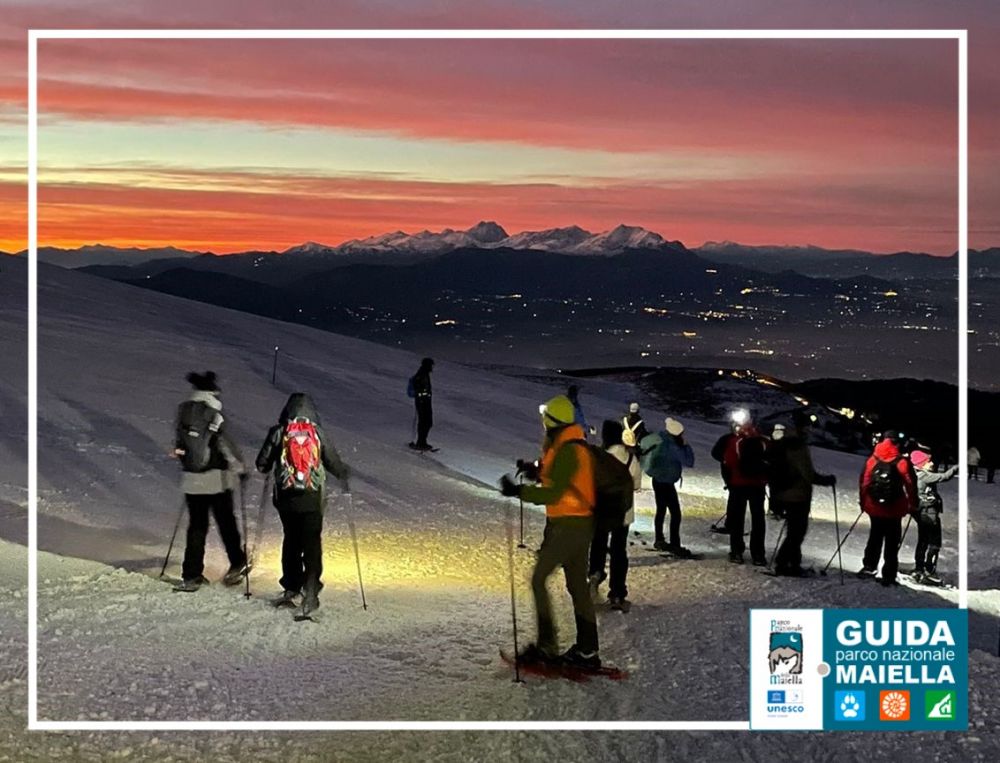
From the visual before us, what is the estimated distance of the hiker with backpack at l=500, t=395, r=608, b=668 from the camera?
268 inches

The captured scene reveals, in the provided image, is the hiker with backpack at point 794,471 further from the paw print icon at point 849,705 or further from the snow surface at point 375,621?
the paw print icon at point 849,705

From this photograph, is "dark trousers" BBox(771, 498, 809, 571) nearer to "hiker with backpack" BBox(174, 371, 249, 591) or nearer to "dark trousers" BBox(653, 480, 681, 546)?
"dark trousers" BBox(653, 480, 681, 546)

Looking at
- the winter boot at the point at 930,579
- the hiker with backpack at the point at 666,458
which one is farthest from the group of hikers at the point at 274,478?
the winter boot at the point at 930,579

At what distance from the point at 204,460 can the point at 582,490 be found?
3113 millimetres

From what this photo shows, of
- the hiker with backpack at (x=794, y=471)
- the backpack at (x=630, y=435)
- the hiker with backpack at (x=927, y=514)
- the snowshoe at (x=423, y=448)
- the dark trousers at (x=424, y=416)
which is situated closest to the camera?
the hiker with backpack at (x=794, y=471)

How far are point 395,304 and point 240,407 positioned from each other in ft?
93.2

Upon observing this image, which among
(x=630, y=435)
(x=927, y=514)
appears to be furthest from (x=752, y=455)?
(x=927, y=514)

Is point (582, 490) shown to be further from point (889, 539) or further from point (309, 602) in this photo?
point (889, 539)

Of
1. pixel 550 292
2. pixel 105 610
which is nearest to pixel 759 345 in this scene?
pixel 550 292

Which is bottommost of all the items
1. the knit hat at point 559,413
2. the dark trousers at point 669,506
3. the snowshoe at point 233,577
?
the snowshoe at point 233,577

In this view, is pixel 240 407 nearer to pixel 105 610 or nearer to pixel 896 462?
pixel 105 610

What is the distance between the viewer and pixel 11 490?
39.0 ft

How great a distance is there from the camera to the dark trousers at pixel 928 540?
11.1 meters

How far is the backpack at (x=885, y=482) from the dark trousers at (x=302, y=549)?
4.94 m
